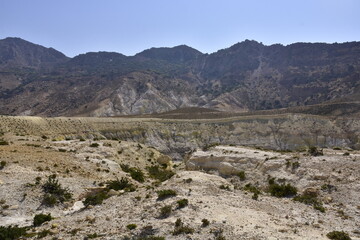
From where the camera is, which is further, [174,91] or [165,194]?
[174,91]

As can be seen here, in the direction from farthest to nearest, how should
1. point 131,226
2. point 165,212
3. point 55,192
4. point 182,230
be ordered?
point 55,192, point 165,212, point 131,226, point 182,230

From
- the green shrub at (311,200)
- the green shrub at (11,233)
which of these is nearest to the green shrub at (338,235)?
the green shrub at (311,200)

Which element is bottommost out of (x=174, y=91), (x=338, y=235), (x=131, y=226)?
(x=338, y=235)

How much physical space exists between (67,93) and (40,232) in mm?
151906

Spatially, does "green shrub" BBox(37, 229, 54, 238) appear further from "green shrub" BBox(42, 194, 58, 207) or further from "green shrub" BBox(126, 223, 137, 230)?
"green shrub" BBox(42, 194, 58, 207)

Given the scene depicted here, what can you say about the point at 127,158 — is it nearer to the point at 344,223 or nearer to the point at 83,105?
the point at 344,223

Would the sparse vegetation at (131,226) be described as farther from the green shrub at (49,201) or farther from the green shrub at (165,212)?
the green shrub at (49,201)

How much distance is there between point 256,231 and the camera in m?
12.7

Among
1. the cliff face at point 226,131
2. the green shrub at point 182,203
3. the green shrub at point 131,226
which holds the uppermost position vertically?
the green shrub at point 182,203

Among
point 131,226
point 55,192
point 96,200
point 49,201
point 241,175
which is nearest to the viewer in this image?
point 131,226


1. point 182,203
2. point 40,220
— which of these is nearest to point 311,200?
point 182,203

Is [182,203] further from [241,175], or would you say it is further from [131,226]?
[241,175]

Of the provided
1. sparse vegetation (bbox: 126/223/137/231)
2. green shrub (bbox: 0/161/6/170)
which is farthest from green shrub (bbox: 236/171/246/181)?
green shrub (bbox: 0/161/6/170)

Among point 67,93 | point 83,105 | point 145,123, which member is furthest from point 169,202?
point 67,93
